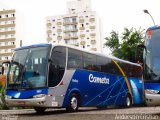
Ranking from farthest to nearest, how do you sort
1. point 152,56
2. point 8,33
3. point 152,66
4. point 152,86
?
point 8,33 < point 152,56 < point 152,66 < point 152,86

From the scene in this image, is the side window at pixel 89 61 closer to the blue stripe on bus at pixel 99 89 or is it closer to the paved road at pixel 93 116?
the blue stripe on bus at pixel 99 89

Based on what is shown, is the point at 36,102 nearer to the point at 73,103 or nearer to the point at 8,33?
the point at 73,103

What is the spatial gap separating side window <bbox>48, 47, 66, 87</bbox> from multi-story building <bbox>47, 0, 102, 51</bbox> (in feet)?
246

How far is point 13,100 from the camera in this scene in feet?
54.5

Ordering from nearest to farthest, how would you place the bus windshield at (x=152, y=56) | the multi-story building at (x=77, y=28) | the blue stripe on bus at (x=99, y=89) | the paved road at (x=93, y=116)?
the paved road at (x=93, y=116), the bus windshield at (x=152, y=56), the blue stripe on bus at (x=99, y=89), the multi-story building at (x=77, y=28)

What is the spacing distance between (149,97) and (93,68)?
6.94 meters

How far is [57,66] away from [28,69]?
1314mm

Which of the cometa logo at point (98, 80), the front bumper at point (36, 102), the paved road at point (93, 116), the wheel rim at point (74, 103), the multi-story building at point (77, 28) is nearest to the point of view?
the paved road at point (93, 116)

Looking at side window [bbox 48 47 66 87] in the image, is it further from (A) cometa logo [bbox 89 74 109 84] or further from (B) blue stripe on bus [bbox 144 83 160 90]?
(B) blue stripe on bus [bbox 144 83 160 90]

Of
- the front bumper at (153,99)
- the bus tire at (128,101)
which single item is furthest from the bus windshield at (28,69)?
the bus tire at (128,101)

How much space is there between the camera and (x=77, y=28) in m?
94.9

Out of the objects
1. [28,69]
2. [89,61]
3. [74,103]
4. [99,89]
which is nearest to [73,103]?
[74,103]

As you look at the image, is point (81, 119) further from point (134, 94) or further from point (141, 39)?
point (141, 39)

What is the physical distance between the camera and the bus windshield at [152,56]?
13531mm
